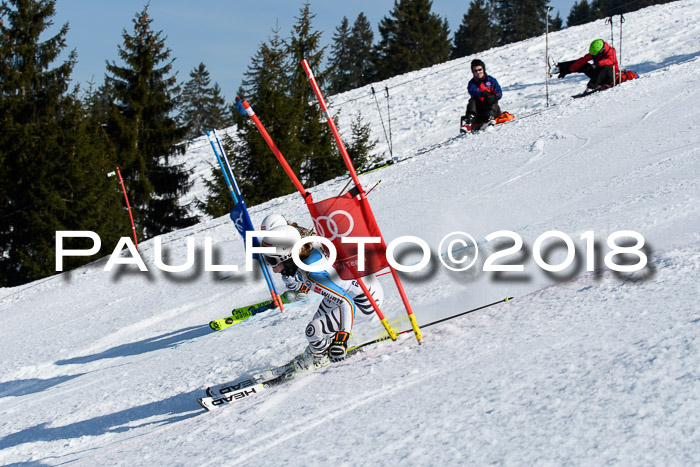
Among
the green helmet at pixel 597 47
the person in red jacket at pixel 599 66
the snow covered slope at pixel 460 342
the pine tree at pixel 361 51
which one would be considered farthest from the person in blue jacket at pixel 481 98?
the pine tree at pixel 361 51

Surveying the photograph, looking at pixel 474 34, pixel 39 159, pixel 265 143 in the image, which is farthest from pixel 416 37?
pixel 39 159

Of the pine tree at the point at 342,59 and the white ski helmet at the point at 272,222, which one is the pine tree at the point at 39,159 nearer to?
the white ski helmet at the point at 272,222

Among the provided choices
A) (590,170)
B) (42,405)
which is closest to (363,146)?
(590,170)

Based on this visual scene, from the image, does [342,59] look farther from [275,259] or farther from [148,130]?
[275,259]

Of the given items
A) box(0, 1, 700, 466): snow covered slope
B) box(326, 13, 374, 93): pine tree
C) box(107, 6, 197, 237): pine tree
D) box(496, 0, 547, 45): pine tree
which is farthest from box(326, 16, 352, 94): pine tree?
box(0, 1, 700, 466): snow covered slope

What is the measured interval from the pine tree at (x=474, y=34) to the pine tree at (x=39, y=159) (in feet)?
188

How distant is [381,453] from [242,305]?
580 cm

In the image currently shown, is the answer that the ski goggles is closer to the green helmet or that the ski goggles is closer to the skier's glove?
the skier's glove

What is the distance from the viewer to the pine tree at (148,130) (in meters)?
29.0

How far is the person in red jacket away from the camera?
46.5ft

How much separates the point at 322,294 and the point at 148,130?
27140 millimetres

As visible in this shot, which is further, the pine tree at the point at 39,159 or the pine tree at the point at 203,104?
the pine tree at the point at 203,104

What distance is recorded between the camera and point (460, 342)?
4.56 metres

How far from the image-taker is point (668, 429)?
2.69m
